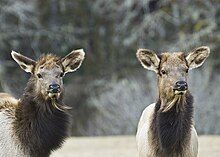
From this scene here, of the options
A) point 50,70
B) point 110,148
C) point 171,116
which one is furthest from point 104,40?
point 171,116

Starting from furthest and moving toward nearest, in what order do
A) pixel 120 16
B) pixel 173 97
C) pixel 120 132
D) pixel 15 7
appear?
pixel 120 16 < pixel 15 7 < pixel 120 132 < pixel 173 97

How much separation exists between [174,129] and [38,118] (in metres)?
2.08

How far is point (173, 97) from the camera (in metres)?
11.5

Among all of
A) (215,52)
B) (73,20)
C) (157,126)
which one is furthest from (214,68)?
(157,126)

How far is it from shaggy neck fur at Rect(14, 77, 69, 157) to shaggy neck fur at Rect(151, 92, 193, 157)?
4.73 feet

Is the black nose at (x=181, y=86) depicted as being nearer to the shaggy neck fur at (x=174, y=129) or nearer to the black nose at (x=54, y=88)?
the shaggy neck fur at (x=174, y=129)

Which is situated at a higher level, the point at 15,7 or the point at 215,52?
the point at 15,7

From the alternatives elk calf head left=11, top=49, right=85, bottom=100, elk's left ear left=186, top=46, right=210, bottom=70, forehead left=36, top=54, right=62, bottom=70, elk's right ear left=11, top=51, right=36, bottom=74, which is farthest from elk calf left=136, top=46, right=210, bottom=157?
elk's right ear left=11, top=51, right=36, bottom=74

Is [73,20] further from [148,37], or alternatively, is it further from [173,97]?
[173,97]

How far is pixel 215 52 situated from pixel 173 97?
17699 mm

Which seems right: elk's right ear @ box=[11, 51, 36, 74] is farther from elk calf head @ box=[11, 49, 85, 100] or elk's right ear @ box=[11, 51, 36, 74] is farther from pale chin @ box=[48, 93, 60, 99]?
pale chin @ box=[48, 93, 60, 99]

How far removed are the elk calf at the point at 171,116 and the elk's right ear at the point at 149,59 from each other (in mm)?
22

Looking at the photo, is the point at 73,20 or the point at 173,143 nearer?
the point at 173,143

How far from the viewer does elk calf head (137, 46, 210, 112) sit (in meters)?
11.5
